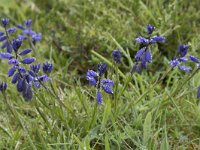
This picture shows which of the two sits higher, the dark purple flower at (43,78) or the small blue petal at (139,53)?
the small blue petal at (139,53)

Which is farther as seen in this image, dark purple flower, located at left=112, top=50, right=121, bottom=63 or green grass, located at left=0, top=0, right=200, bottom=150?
green grass, located at left=0, top=0, right=200, bottom=150

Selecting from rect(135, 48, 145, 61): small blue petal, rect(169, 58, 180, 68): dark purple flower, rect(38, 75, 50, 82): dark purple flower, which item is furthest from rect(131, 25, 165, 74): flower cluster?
rect(38, 75, 50, 82): dark purple flower

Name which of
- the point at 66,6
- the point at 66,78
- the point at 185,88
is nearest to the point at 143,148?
the point at 185,88

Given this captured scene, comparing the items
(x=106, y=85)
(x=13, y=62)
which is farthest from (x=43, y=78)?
(x=106, y=85)

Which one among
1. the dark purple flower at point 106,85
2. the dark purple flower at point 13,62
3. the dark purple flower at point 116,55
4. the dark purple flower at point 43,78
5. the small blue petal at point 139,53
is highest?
the small blue petal at point 139,53

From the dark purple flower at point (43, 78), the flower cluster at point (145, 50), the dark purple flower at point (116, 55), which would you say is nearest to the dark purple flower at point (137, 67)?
the flower cluster at point (145, 50)

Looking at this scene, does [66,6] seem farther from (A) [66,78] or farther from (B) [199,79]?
(B) [199,79]

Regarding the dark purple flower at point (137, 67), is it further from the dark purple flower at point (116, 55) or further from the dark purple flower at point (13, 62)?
the dark purple flower at point (13, 62)

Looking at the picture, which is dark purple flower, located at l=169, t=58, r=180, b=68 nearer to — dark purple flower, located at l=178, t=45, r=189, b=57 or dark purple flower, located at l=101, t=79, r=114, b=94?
dark purple flower, located at l=178, t=45, r=189, b=57

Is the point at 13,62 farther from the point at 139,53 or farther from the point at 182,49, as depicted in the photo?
the point at 182,49
